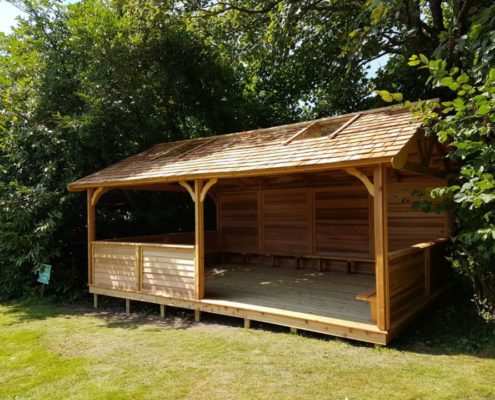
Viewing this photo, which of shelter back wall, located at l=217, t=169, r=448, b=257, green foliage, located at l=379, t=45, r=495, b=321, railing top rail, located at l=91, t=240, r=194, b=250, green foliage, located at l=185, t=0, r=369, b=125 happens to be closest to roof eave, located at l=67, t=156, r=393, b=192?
green foliage, located at l=379, t=45, r=495, b=321

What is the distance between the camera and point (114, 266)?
8148 millimetres

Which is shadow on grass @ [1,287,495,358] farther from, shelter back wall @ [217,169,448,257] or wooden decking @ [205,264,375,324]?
shelter back wall @ [217,169,448,257]

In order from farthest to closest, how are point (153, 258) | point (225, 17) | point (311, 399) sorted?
point (225, 17) → point (153, 258) → point (311, 399)

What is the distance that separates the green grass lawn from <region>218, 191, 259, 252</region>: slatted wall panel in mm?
4251

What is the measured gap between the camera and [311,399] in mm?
3785

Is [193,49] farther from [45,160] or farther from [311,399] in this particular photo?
[311,399]

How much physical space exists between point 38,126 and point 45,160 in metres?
0.84

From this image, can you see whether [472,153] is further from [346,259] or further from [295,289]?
[346,259]

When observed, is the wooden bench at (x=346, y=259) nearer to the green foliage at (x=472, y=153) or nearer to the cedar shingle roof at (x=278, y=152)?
the green foliage at (x=472, y=153)

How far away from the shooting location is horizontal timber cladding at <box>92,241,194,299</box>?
22.7ft

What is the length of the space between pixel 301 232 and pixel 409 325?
4.18 metres

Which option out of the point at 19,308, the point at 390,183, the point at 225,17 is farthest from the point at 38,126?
the point at 390,183

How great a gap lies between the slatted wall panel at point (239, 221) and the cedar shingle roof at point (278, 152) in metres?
2.19

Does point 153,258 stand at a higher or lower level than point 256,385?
higher
